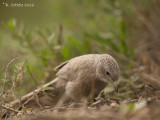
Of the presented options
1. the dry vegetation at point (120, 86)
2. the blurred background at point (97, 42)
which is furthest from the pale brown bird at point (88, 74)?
the blurred background at point (97, 42)

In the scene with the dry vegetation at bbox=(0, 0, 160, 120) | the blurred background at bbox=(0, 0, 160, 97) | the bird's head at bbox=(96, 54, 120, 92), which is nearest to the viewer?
the dry vegetation at bbox=(0, 0, 160, 120)

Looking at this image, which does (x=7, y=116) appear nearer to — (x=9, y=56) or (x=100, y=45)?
(x=100, y=45)

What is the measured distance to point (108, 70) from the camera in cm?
425

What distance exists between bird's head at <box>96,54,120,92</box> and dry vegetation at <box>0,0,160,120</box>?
9.1 inches

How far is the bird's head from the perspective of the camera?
417 centimetres

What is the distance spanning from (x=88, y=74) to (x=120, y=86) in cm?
96

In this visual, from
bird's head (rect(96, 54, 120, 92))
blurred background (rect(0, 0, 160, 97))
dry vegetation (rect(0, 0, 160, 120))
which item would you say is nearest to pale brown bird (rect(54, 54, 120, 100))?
bird's head (rect(96, 54, 120, 92))

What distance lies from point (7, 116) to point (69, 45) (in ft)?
10.3

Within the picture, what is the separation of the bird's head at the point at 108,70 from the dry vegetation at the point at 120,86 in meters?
0.23

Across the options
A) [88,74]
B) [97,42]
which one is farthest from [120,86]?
[97,42]

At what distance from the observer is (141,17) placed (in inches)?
248

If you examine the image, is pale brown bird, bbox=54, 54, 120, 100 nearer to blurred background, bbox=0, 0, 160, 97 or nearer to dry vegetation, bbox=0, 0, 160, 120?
dry vegetation, bbox=0, 0, 160, 120

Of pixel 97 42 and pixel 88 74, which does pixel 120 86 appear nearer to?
pixel 88 74

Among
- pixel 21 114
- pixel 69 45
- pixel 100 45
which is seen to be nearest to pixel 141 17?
pixel 100 45
